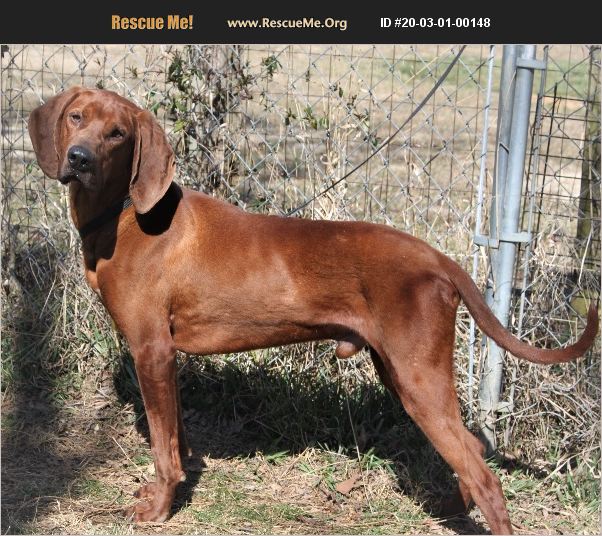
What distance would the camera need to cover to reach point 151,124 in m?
4.12

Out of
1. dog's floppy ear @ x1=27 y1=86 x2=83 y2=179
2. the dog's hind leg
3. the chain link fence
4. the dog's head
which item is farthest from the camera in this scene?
the chain link fence

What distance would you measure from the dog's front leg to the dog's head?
0.68 meters

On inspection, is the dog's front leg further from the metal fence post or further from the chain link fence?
the metal fence post

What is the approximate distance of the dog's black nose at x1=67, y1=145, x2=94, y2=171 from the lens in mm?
3844

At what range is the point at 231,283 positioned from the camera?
409 cm

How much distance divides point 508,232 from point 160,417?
6.46 feet

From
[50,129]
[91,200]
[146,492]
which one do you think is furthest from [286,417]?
[50,129]

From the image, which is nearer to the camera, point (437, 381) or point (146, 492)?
point (437, 381)

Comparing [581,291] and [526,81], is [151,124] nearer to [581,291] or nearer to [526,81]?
[526,81]

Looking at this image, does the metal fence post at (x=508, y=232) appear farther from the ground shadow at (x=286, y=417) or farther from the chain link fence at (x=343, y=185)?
the ground shadow at (x=286, y=417)

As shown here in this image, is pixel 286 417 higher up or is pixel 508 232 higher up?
pixel 508 232

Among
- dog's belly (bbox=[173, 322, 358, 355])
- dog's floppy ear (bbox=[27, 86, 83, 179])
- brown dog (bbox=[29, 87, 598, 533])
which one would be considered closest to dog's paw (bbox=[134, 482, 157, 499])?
brown dog (bbox=[29, 87, 598, 533])

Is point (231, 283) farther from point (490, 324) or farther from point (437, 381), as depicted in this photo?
point (490, 324)
